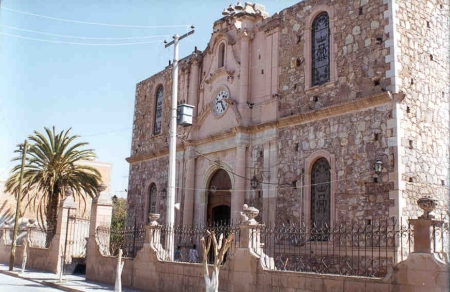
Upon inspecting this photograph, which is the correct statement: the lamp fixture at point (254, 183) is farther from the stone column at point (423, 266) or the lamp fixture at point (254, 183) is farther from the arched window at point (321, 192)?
the stone column at point (423, 266)

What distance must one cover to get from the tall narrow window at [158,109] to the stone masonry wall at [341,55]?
973 cm

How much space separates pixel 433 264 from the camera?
926 centimetres

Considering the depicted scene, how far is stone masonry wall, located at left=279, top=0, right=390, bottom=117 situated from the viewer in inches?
653

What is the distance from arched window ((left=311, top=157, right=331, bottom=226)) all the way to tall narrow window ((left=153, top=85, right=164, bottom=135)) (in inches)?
463

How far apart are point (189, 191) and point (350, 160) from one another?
29.2 feet

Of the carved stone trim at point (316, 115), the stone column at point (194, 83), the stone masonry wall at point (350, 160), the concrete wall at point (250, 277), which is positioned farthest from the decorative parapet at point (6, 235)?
the stone masonry wall at point (350, 160)

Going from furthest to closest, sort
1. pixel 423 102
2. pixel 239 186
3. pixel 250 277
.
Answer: pixel 239 186 < pixel 423 102 < pixel 250 277

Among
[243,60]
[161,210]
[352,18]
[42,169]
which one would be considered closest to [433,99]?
[352,18]

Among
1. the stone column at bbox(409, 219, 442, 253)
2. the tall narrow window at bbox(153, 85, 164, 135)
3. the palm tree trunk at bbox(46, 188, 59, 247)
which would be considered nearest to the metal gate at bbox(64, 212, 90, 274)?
the palm tree trunk at bbox(46, 188, 59, 247)

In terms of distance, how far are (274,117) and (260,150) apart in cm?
141

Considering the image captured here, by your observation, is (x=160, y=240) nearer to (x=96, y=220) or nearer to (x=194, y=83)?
(x=96, y=220)

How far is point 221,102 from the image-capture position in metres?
22.7

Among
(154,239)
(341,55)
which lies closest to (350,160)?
(341,55)

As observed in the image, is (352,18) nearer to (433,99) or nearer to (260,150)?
(433,99)
